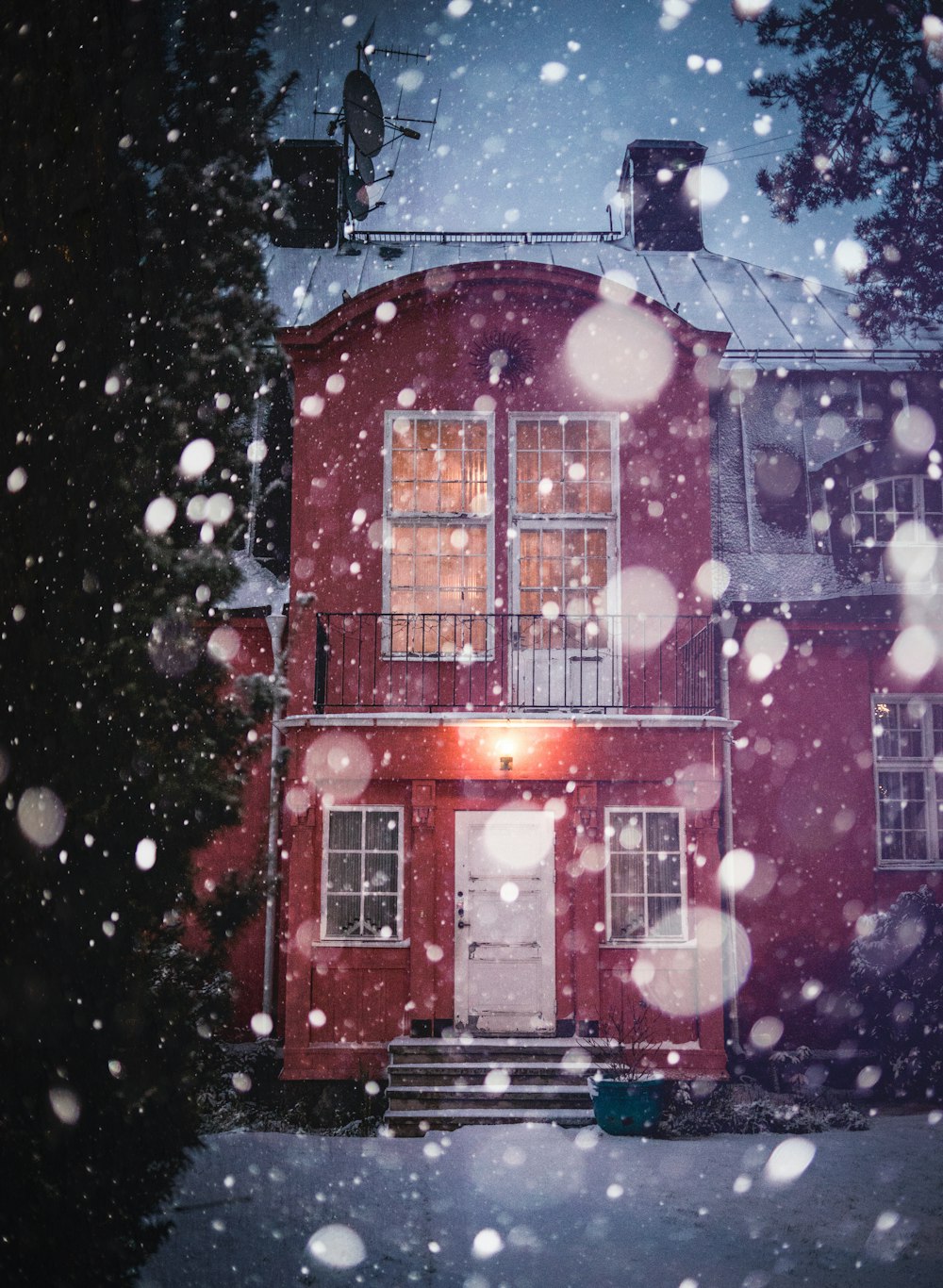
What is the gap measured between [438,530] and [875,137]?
5381 millimetres

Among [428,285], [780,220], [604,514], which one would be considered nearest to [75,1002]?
[604,514]

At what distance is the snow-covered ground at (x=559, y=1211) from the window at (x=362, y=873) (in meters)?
1.93

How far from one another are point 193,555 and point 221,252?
80.2 inches

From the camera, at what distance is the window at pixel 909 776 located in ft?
35.7

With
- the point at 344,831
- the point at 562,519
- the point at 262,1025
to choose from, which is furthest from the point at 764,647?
the point at 262,1025

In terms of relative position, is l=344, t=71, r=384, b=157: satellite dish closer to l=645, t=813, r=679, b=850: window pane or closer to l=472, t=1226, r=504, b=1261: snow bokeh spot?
l=645, t=813, r=679, b=850: window pane

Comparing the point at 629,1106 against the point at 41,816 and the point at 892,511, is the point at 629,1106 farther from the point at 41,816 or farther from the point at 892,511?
the point at 892,511

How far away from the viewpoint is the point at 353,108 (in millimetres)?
14227

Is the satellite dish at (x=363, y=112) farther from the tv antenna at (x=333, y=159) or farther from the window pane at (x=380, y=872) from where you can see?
the window pane at (x=380, y=872)

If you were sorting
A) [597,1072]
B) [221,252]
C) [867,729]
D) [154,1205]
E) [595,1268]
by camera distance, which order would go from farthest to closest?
[867,729] → [597,1072] → [221,252] → [595,1268] → [154,1205]

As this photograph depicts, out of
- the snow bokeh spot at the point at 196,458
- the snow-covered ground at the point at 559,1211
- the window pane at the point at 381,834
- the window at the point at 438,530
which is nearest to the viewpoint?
the snow-covered ground at the point at 559,1211

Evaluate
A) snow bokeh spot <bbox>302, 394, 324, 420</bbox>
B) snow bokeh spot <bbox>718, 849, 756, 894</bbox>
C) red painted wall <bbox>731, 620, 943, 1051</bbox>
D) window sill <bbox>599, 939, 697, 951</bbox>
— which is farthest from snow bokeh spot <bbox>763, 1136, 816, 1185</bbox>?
snow bokeh spot <bbox>302, 394, 324, 420</bbox>

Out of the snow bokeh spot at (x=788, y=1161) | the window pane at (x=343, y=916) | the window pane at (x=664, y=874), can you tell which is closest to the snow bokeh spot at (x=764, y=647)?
the window pane at (x=664, y=874)

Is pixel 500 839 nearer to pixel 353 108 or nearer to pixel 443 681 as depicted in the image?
pixel 443 681
